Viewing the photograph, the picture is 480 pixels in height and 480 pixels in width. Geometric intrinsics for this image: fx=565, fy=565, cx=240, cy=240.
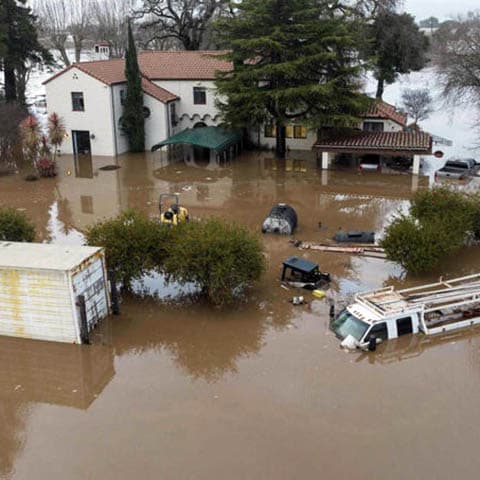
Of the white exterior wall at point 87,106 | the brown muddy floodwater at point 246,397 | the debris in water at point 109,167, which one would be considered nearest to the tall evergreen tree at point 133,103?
the white exterior wall at point 87,106

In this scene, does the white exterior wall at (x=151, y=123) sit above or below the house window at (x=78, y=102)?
below

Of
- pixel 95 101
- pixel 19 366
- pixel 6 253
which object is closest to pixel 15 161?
pixel 95 101

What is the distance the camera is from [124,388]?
42.7 feet

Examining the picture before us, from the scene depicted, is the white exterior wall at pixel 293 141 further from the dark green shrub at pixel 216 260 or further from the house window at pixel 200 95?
the dark green shrub at pixel 216 260

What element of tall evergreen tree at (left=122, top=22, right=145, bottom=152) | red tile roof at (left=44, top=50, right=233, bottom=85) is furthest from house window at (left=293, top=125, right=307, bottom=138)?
tall evergreen tree at (left=122, top=22, right=145, bottom=152)

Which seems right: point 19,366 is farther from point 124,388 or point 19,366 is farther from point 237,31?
point 237,31

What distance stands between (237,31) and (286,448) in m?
29.0

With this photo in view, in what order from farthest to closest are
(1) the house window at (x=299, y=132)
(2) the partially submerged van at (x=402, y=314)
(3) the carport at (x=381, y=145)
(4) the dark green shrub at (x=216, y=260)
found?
(1) the house window at (x=299, y=132) < (3) the carport at (x=381, y=145) < (4) the dark green shrub at (x=216, y=260) < (2) the partially submerged van at (x=402, y=314)

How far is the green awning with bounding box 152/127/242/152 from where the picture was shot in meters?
34.7

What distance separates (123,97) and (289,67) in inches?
487

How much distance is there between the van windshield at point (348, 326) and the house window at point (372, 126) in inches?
896

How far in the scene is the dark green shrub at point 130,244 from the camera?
54.7ft

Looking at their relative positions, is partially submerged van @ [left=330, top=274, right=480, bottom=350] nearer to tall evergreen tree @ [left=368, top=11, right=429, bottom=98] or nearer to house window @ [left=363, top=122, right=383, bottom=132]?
house window @ [left=363, top=122, right=383, bottom=132]

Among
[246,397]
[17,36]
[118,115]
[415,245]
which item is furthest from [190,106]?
[246,397]
